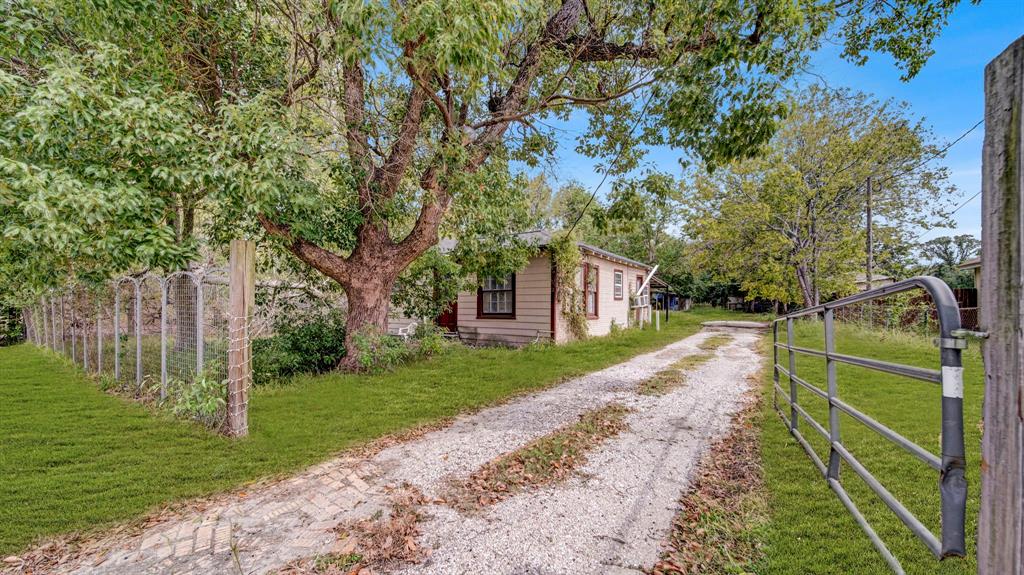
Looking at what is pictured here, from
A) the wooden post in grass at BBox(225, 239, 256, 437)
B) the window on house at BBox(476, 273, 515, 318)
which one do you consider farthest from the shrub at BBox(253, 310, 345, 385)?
the window on house at BBox(476, 273, 515, 318)

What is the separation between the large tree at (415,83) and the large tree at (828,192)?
10096 mm

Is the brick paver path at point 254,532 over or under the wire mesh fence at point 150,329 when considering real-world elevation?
under

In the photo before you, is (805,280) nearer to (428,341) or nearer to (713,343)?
(713,343)

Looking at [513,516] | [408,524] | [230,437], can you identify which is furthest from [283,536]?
[230,437]

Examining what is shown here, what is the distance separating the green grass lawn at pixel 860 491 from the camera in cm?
215

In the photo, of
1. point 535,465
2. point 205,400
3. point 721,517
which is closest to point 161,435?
point 205,400

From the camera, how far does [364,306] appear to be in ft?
23.7

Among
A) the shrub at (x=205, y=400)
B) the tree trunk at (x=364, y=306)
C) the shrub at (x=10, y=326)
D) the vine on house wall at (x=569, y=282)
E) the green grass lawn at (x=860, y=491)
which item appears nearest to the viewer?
the green grass lawn at (x=860, y=491)

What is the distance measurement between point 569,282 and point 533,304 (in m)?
1.16

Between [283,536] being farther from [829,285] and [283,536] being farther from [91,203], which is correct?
[829,285]

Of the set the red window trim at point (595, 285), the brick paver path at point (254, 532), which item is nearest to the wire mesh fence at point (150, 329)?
the brick paver path at point (254, 532)

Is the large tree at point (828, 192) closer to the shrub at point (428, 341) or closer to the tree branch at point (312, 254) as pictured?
the shrub at point (428, 341)

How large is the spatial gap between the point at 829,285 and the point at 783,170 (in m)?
4.52

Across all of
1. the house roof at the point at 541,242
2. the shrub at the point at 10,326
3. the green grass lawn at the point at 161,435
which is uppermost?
the house roof at the point at 541,242
